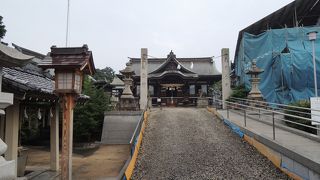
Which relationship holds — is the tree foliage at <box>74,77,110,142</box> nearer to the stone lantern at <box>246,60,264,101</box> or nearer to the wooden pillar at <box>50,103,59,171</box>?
the wooden pillar at <box>50,103,59,171</box>

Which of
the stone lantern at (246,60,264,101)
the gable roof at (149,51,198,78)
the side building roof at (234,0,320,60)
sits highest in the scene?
the side building roof at (234,0,320,60)

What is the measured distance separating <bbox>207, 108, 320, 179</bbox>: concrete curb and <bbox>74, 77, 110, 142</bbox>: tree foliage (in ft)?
31.9

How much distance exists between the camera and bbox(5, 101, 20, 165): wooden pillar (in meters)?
6.10

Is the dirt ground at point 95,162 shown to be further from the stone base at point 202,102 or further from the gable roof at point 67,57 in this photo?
the stone base at point 202,102

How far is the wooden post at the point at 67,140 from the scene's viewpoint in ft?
18.5

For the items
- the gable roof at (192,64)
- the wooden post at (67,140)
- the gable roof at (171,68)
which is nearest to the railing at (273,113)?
the wooden post at (67,140)

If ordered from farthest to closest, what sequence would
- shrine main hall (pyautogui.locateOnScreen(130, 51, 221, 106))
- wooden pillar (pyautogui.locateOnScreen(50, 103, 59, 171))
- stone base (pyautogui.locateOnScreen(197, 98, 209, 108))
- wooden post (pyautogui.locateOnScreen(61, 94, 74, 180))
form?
shrine main hall (pyautogui.locateOnScreen(130, 51, 221, 106)) < stone base (pyautogui.locateOnScreen(197, 98, 209, 108)) < wooden pillar (pyautogui.locateOnScreen(50, 103, 59, 171)) < wooden post (pyautogui.locateOnScreen(61, 94, 74, 180))

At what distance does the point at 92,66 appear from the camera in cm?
671

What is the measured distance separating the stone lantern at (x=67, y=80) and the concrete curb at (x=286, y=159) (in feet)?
17.4

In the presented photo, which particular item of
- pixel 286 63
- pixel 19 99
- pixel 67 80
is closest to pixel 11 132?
pixel 19 99

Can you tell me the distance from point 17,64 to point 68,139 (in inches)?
108

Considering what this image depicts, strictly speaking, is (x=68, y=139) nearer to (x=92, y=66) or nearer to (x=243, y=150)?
(x=92, y=66)

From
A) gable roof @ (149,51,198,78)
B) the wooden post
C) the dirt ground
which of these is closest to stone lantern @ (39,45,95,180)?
the wooden post

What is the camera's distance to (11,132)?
622 centimetres
